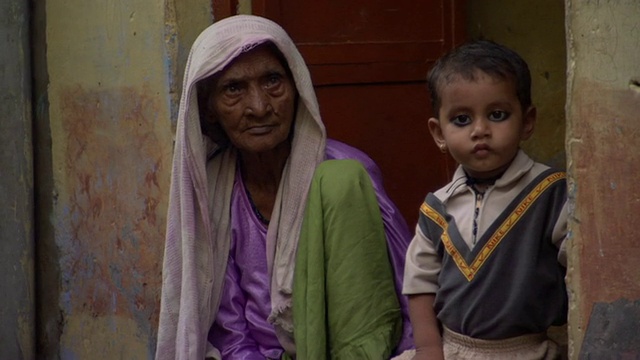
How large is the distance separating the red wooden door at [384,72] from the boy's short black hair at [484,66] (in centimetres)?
154

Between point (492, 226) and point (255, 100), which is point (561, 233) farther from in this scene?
point (255, 100)

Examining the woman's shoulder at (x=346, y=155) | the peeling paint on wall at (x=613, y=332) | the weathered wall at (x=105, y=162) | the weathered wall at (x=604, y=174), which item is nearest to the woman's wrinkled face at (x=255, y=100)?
the woman's shoulder at (x=346, y=155)

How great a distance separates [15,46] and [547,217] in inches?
107

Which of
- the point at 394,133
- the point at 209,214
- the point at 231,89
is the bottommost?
the point at 209,214

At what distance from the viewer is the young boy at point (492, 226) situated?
3.30m

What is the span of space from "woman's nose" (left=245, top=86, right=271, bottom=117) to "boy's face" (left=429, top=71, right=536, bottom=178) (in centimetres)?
81

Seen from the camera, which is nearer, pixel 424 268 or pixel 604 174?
pixel 604 174

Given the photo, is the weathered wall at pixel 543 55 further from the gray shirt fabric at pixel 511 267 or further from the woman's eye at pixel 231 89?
the gray shirt fabric at pixel 511 267

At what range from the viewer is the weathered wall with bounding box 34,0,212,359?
4.78 meters

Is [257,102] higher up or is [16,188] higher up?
[257,102]

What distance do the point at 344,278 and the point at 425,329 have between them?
1.39 ft

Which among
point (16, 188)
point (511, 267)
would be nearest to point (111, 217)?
point (16, 188)

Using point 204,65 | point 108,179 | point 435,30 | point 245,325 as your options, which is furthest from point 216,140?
point 435,30

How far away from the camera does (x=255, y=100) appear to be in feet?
13.4
